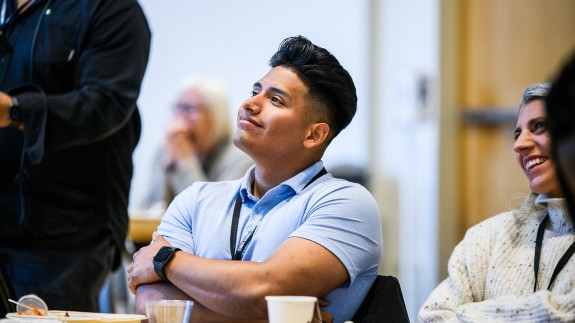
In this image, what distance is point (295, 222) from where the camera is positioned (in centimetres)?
209

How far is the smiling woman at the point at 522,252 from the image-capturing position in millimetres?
1912

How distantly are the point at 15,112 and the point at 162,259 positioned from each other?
72 centimetres

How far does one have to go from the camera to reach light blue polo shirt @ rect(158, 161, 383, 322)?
199 cm

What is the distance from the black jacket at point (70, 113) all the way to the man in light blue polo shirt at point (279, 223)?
1.34ft

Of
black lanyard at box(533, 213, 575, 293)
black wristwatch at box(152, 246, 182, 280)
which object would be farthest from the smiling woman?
black wristwatch at box(152, 246, 182, 280)

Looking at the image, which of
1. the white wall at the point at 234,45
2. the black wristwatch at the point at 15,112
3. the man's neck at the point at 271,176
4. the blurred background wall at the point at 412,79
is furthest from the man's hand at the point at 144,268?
the white wall at the point at 234,45

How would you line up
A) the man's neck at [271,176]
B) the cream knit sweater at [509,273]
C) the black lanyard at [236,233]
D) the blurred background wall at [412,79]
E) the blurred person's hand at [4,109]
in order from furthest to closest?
the blurred background wall at [412,79], the blurred person's hand at [4,109], the man's neck at [271,176], the black lanyard at [236,233], the cream knit sweater at [509,273]

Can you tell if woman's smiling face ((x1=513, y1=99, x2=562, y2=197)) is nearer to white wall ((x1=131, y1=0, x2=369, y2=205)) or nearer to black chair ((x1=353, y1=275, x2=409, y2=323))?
black chair ((x1=353, y1=275, x2=409, y2=323))

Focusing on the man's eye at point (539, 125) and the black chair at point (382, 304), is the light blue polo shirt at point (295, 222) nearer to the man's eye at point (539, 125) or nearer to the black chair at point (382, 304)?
the black chair at point (382, 304)

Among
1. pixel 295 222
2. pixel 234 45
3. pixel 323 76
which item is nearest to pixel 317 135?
pixel 323 76

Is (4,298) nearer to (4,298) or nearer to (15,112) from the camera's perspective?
(4,298)

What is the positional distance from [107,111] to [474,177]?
3690 mm

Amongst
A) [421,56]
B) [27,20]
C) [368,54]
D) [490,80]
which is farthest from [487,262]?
[368,54]

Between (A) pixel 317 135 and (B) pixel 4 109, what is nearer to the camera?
(A) pixel 317 135
